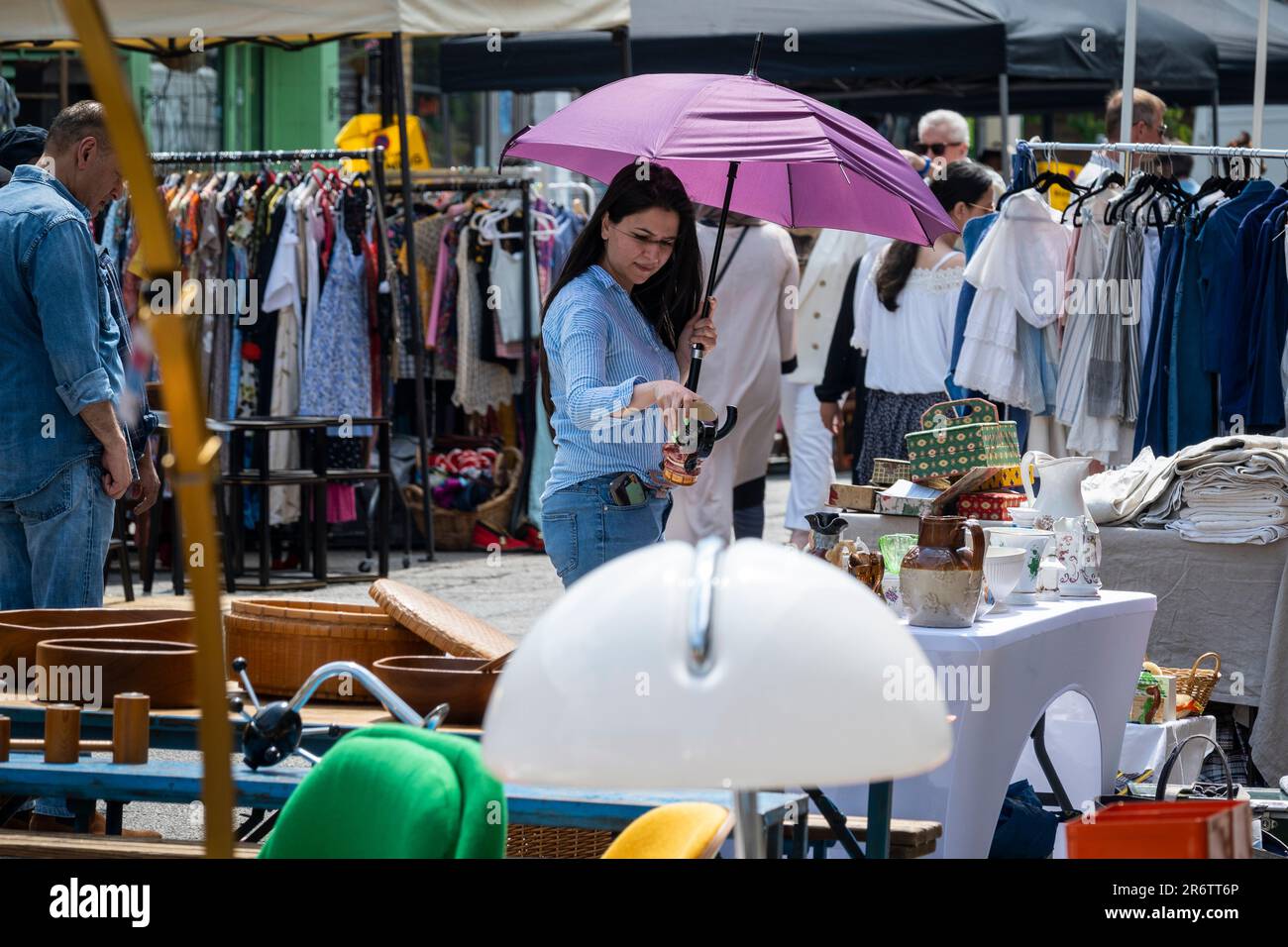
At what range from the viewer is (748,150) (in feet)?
A: 13.9

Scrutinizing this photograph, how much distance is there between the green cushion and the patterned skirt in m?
5.10

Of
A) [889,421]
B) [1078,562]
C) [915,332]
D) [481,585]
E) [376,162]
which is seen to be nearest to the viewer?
[1078,562]

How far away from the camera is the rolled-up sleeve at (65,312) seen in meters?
4.57

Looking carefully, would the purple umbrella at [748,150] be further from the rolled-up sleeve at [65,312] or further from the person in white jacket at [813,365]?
the person in white jacket at [813,365]

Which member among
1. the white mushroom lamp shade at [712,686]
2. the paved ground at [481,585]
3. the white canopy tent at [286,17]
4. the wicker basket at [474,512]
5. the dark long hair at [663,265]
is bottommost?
the paved ground at [481,585]

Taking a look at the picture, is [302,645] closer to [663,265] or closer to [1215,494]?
[663,265]

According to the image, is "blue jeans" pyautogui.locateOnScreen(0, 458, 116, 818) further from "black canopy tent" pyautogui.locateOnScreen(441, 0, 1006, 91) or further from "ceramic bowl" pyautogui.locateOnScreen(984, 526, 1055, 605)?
"black canopy tent" pyautogui.locateOnScreen(441, 0, 1006, 91)

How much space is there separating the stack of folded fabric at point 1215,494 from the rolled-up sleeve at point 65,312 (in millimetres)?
2972

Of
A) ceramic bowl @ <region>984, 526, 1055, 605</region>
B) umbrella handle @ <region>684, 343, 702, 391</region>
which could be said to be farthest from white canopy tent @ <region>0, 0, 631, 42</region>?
ceramic bowl @ <region>984, 526, 1055, 605</region>

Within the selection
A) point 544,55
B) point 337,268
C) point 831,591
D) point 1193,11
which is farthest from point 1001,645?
point 1193,11

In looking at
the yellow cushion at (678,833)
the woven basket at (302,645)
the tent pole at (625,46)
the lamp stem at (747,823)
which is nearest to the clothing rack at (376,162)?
the tent pole at (625,46)

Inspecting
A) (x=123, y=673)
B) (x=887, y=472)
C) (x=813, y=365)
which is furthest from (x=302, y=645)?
(x=813, y=365)

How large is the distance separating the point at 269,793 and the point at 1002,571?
1.90m

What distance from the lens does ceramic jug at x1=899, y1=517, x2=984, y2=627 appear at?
368 centimetres
